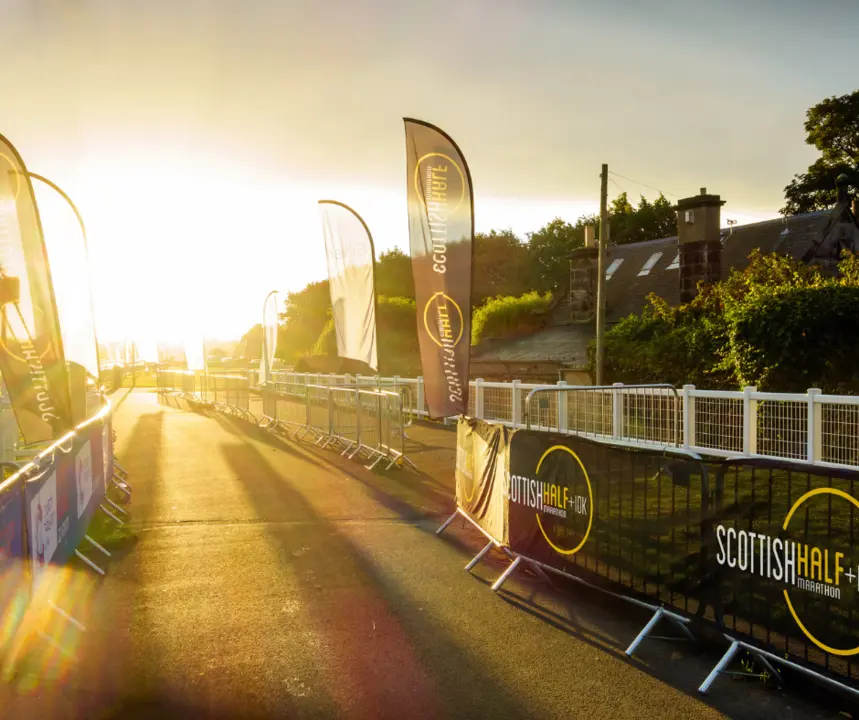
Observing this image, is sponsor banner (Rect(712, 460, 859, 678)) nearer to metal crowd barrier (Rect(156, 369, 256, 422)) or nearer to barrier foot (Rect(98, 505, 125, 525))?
barrier foot (Rect(98, 505, 125, 525))

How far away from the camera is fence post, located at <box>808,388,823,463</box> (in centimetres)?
1165

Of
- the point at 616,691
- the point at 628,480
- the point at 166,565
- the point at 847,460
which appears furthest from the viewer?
the point at 847,460

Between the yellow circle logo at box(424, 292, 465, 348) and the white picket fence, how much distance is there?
1.67 metres

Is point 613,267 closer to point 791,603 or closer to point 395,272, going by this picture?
point 791,603

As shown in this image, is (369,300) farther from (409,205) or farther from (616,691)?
(616,691)

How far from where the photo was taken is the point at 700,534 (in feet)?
17.3

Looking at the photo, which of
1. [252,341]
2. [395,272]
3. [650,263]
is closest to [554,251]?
[395,272]

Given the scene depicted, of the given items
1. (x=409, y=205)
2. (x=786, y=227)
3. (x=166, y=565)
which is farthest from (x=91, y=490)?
(x=786, y=227)

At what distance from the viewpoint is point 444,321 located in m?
11.5

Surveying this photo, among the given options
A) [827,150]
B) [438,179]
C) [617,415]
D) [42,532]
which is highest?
[827,150]

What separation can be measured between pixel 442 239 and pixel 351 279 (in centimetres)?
560

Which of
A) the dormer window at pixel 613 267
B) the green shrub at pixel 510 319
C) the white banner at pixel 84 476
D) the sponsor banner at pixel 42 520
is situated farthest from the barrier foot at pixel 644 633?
the dormer window at pixel 613 267

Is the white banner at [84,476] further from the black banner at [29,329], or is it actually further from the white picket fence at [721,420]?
the white picket fence at [721,420]

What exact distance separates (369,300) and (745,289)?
11.1 metres
